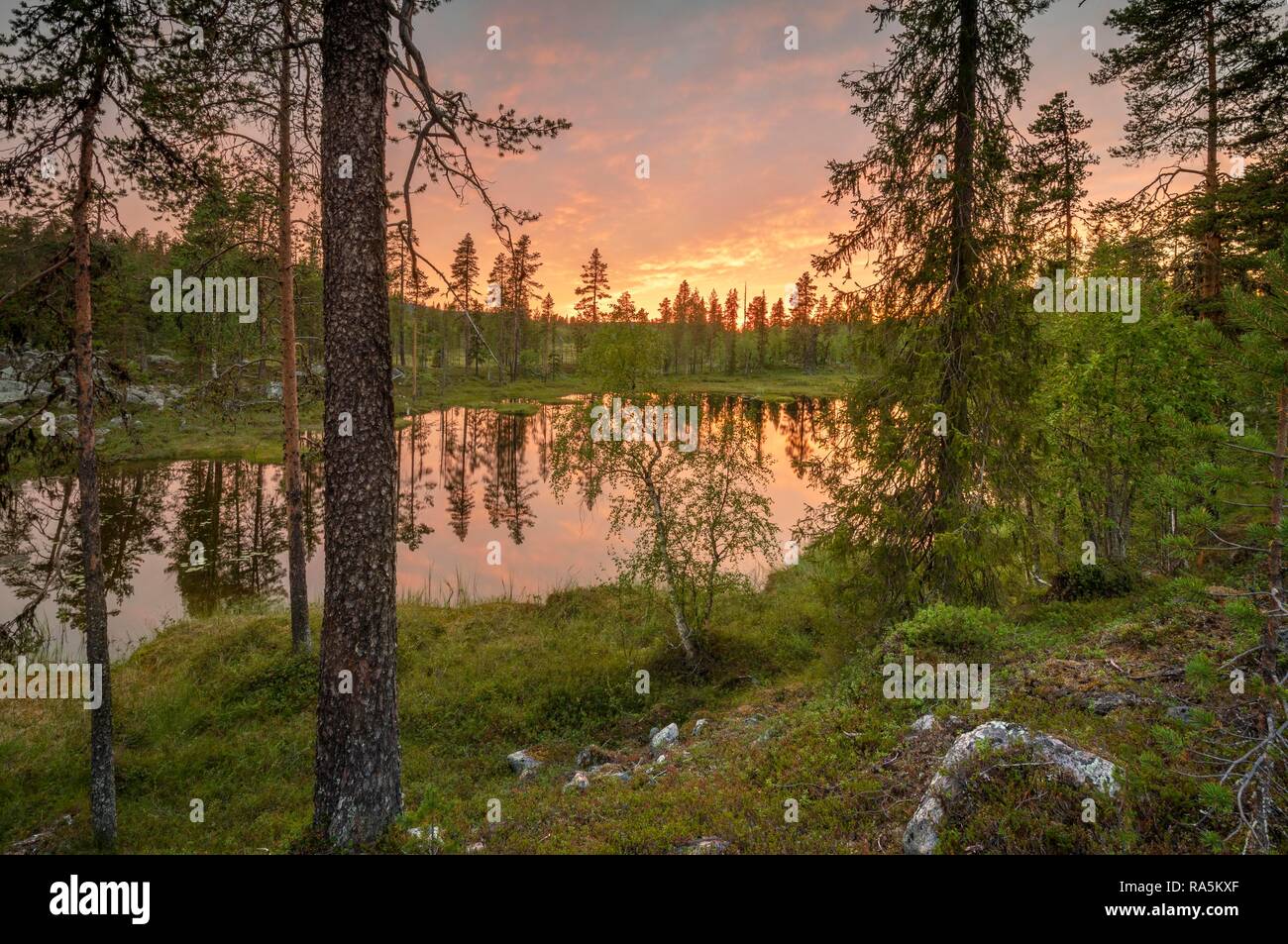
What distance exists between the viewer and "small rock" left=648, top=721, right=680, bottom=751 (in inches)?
421

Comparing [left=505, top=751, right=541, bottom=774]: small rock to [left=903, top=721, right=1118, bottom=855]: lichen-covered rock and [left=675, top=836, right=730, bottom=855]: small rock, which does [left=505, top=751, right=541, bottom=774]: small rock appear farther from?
[left=903, top=721, right=1118, bottom=855]: lichen-covered rock

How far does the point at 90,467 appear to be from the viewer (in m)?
8.22

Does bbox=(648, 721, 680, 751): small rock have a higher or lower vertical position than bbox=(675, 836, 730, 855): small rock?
lower

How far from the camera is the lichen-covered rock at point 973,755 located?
448 cm

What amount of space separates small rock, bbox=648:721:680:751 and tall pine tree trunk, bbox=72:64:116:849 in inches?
349

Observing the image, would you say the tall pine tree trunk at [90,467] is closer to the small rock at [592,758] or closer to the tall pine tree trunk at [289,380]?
the tall pine tree trunk at [289,380]

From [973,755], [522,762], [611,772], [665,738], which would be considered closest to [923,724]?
[973,755]

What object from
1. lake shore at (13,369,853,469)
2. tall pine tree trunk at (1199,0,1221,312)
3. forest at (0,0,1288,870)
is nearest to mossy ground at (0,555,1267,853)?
forest at (0,0,1288,870)

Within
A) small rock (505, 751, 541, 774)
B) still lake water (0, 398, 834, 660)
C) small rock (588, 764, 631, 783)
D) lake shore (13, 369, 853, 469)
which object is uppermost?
lake shore (13, 369, 853, 469)


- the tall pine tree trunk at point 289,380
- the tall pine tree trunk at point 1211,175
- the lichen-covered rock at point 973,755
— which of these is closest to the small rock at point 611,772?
the lichen-covered rock at point 973,755

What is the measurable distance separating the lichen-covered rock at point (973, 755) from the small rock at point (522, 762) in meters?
7.66

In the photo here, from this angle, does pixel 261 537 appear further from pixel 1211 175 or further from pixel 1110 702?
pixel 1211 175

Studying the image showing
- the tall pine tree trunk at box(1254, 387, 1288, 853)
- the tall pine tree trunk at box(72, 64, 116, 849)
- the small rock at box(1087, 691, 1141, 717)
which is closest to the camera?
the tall pine tree trunk at box(1254, 387, 1288, 853)

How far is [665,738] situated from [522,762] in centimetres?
284
